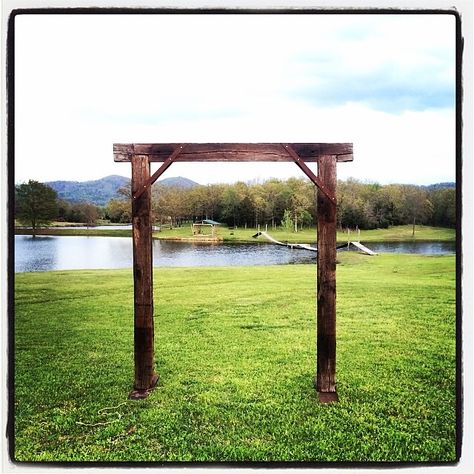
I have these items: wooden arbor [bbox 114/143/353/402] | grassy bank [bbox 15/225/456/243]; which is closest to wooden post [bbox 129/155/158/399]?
wooden arbor [bbox 114/143/353/402]

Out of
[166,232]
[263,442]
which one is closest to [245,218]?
[166,232]

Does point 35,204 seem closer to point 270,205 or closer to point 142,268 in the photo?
point 142,268

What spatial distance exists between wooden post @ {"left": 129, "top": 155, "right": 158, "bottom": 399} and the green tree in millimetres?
965

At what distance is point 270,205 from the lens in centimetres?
606

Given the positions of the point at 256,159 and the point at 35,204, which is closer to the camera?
the point at 256,159

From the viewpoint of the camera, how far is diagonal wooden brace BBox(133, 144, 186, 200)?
11.3 ft

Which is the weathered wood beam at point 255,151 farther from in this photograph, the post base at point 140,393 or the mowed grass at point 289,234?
the mowed grass at point 289,234

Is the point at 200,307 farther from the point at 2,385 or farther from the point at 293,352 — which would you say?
the point at 2,385

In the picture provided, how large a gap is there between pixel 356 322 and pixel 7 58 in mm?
4593

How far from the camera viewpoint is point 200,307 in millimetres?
6734

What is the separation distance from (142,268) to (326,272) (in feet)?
4.15

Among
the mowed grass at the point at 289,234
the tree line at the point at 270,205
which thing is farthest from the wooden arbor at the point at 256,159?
the mowed grass at the point at 289,234

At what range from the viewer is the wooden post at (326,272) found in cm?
349

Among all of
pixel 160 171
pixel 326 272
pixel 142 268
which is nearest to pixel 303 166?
pixel 326 272
